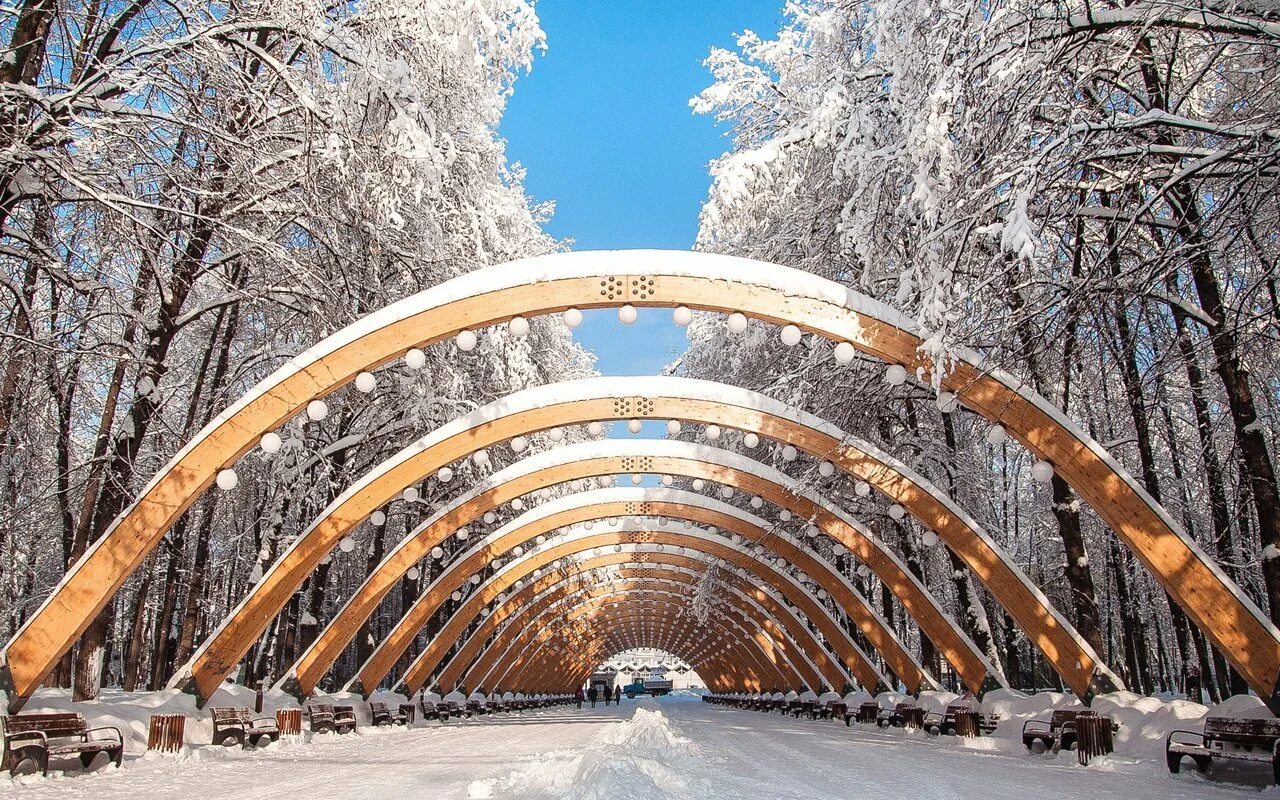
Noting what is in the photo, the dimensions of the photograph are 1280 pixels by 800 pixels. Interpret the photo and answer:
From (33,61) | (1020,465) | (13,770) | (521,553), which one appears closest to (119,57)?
(33,61)

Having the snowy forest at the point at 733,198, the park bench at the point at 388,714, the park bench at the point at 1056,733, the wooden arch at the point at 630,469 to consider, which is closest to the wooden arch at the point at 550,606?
the park bench at the point at 388,714

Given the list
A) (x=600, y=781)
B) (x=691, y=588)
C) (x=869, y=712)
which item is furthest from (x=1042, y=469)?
(x=691, y=588)

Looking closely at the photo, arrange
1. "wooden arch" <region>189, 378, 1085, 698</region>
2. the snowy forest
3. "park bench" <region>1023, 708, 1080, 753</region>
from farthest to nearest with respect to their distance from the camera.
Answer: "wooden arch" <region>189, 378, 1085, 698</region> < "park bench" <region>1023, 708, 1080, 753</region> < the snowy forest

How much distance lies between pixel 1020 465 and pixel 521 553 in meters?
16.2

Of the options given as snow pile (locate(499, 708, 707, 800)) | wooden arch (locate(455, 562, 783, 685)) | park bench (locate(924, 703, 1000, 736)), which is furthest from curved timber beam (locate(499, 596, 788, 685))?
snow pile (locate(499, 708, 707, 800))

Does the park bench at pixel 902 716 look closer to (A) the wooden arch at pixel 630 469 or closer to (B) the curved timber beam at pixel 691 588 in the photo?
(A) the wooden arch at pixel 630 469

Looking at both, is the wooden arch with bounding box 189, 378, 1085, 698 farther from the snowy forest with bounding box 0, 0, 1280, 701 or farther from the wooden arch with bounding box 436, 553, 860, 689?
the wooden arch with bounding box 436, 553, 860, 689

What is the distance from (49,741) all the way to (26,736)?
39cm

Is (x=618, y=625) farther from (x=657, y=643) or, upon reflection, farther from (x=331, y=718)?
(x=331, y=718)

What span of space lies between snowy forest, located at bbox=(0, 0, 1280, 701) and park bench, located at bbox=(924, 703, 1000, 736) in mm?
2224

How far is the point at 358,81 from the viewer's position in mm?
9000

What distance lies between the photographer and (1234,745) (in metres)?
8.94

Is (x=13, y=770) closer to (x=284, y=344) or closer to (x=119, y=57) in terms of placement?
(x=119, y=57)

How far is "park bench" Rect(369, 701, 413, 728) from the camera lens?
821 inches
